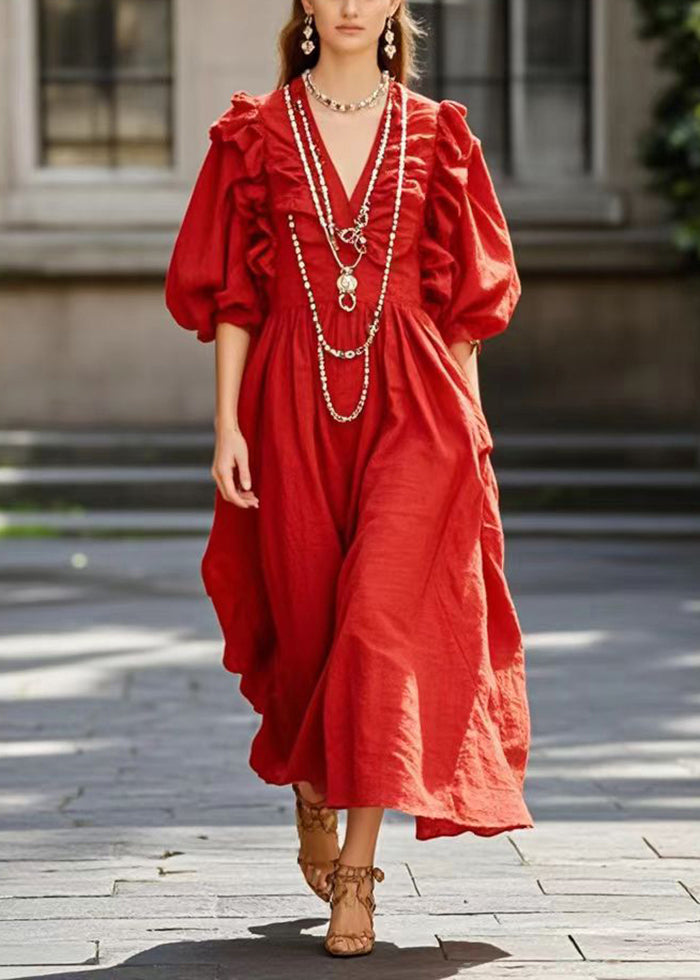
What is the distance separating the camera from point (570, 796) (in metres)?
6.02

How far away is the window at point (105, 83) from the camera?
15.7 meters

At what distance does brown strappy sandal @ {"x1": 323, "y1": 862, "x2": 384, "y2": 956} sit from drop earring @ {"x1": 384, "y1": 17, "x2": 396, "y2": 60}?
160cm

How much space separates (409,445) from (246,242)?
539mm

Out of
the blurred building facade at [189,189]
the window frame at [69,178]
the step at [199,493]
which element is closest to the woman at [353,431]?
the step at [199,493]

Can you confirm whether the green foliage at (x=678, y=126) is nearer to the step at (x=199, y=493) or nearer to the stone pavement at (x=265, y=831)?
the step at (x=199, y=493)

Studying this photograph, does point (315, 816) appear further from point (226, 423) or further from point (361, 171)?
point (361, 171)

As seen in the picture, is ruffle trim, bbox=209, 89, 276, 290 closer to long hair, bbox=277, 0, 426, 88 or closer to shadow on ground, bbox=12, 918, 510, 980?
long hair, bbox=277, 0, 426, 88

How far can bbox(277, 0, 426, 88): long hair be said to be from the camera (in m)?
4.70

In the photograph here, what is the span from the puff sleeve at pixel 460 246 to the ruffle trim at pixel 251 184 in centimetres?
31

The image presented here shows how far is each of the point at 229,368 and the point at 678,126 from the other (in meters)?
10.2

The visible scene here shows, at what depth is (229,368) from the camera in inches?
182

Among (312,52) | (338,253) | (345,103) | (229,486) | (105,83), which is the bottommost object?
(229,486)

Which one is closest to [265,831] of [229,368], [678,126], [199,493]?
[229,368]

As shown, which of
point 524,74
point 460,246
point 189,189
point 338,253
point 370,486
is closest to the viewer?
point 370,486
